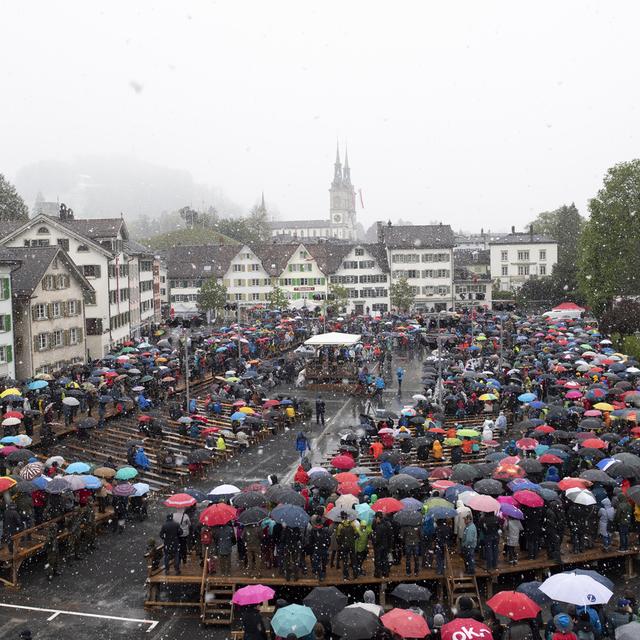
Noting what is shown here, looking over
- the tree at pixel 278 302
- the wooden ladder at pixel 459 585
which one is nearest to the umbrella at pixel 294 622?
the wooden ladder at pixel 459 585

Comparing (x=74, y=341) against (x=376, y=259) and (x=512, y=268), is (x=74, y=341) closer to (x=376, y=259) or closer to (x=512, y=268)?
(x=376, y=259)

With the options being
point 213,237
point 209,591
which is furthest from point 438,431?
point 213,237

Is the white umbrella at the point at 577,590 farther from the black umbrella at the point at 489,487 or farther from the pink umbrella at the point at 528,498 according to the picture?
the black umbrella at the point at 489,487

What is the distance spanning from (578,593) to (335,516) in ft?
19.7

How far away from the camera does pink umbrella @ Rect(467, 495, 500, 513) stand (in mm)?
16219

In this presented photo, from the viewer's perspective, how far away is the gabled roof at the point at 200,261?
93.4 m

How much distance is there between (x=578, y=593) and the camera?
1216cm

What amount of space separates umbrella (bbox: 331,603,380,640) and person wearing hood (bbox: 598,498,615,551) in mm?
7930

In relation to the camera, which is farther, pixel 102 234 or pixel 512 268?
pixel 512 268

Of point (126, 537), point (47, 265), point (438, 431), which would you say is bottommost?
point (126, 537)

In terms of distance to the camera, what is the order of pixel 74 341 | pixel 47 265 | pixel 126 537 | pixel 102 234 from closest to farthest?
pixel 126 537 < pixel 47 265 < pixel 74 341 < pixel 102 234

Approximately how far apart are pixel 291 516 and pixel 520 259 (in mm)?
88115

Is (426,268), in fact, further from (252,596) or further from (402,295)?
(252,596)

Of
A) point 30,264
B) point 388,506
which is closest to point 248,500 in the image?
point 388,506
